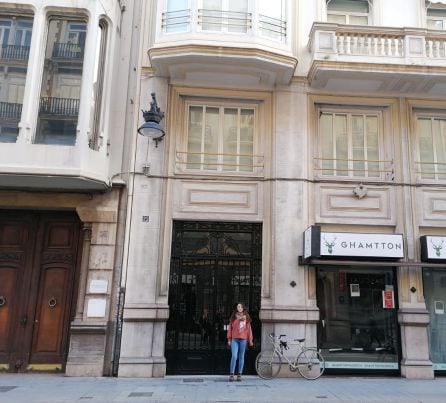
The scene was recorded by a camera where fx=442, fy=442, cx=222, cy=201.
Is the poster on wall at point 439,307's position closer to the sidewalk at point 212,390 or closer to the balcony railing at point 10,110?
the sidewalk at point 212,390

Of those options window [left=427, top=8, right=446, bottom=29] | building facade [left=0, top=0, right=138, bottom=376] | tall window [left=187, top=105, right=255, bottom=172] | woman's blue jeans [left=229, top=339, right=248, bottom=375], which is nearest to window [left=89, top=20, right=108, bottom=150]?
building facade [left=0, top=0, right=138, bottom=376]

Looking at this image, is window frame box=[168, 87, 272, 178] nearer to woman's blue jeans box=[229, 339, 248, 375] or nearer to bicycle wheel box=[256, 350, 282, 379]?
woman's blue jeans box=[229, 339, 248, 375]

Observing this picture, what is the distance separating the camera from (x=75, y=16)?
33.7 ft

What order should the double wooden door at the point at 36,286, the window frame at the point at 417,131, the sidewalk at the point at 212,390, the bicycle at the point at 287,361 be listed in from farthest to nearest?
the window frame at the point at 417,131, the double wooden door at the point at 36,286, the bicycle at the point at 287,361, the sidewalk at the point at 212,390

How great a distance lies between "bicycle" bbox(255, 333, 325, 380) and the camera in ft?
31.4

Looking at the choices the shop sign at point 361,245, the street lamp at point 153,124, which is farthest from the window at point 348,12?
the shop sign at point 361,245

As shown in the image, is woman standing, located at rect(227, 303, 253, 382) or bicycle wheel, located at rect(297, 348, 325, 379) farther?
bicycle wheel, located at rect(297, 348, 325, 379)

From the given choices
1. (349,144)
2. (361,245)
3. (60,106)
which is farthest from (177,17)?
(361,245)

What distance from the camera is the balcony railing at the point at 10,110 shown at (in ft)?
32.2

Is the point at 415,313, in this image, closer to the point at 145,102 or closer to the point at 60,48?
the point at 145,102

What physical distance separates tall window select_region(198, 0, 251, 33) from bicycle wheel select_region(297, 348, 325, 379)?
7538mm

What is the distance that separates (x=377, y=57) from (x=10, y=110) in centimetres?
853

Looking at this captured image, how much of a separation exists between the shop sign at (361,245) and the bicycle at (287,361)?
1.98m

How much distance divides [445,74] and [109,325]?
9625 millimetres
